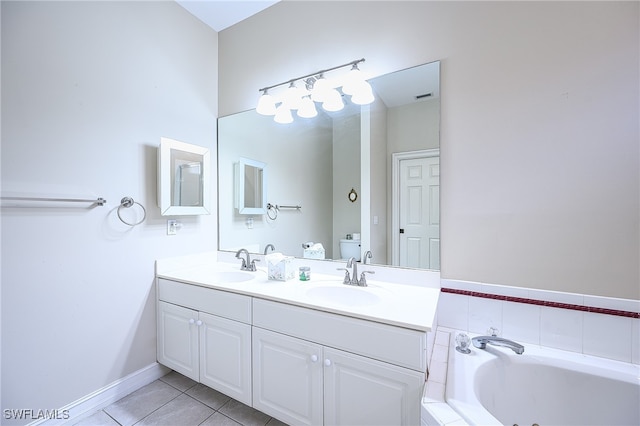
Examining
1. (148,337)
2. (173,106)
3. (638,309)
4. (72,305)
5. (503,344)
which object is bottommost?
(148,337)

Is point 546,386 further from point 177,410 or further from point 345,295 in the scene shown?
point 177,410

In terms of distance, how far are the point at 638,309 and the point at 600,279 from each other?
16 cm

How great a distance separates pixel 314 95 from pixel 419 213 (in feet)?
3.48

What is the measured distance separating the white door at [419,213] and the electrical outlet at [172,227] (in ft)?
5.29

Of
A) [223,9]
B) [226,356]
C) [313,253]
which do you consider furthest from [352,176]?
[223,9]

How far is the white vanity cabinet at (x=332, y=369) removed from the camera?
1.02m

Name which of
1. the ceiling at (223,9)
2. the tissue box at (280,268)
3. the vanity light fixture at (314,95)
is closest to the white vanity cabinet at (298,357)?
the tissue box at (280,268)

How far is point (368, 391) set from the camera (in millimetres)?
1092

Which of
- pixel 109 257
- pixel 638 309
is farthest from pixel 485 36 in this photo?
pixel 109 257

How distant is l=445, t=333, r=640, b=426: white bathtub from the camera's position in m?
1.03

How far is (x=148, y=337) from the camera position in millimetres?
1780

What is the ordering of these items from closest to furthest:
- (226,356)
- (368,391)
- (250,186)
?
(368,391)
(226,356)
(250,186)

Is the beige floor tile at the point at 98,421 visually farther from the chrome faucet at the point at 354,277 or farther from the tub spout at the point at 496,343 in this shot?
the tub spout at the point at 496,343

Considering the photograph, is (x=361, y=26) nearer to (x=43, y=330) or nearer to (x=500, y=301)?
(x=500, y=301)
